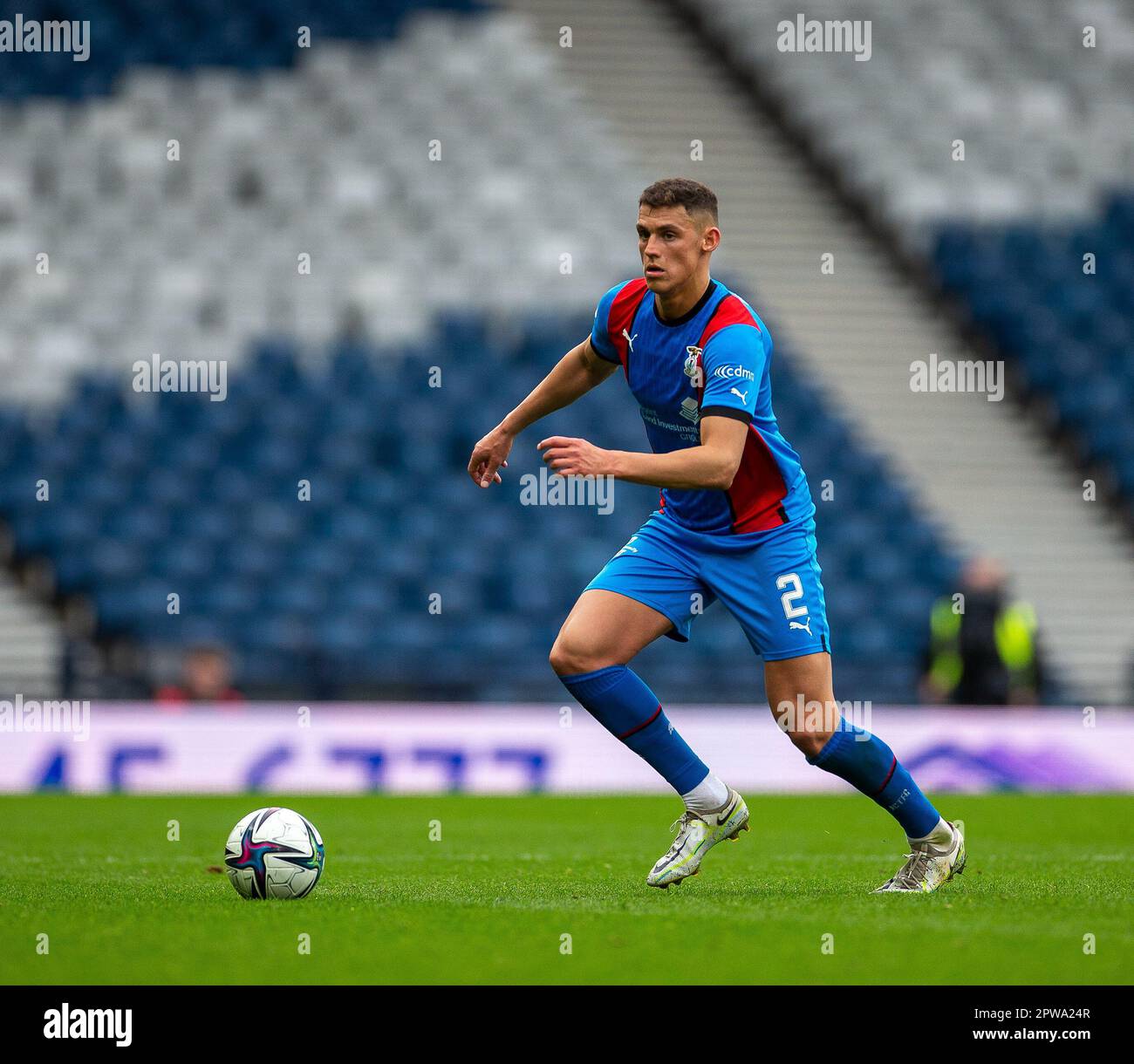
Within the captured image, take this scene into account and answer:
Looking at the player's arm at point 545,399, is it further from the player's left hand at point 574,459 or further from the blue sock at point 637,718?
the player's left hand at point 574,459

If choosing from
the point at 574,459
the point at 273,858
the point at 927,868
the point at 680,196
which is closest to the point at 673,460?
the point at 574,459

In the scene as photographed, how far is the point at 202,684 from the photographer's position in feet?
44.6

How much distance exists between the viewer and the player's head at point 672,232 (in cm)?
600

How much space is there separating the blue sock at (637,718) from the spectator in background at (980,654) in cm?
804

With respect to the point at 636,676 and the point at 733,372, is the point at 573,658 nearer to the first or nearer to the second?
the point at 636,676

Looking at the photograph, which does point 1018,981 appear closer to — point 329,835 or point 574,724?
point 329,835

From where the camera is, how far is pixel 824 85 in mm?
20359

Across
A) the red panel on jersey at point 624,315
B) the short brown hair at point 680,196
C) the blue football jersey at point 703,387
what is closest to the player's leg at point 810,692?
the blue football jersey at point 703,387

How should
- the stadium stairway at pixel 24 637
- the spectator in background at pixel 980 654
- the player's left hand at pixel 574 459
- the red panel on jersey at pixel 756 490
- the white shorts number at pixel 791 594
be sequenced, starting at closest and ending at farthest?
1. the player's left hand at pixel 574 459
2. the white shorts number at pixel 791 594
3. the red panel on jersey at pixel 756 490
4. the spectator in background at pixel 980 654
5. the stadium stairway at pixel 24 637

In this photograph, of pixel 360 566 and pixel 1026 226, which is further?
pixel 1026 226

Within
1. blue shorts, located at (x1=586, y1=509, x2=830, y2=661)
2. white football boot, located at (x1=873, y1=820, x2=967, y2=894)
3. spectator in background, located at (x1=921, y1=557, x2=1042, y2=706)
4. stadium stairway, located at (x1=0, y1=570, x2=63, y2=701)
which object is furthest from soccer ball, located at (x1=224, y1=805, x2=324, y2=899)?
spectator in background, located at (x1=921, y1=557, x2=1042, y2=706)

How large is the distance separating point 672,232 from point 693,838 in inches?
85.4

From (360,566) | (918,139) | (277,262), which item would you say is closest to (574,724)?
(360,566)

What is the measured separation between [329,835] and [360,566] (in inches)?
264
